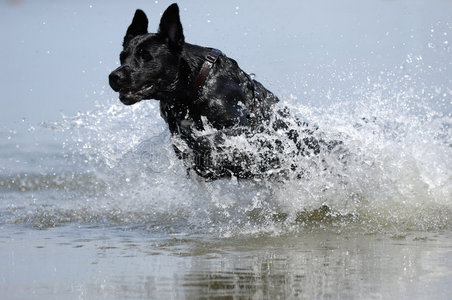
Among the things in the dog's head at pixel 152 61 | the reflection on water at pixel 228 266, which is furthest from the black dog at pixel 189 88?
the reflection on water at pixel 228 266

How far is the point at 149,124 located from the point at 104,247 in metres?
2.66

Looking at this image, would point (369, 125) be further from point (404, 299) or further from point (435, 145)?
point (404, 299)

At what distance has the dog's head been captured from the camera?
574 centimetres

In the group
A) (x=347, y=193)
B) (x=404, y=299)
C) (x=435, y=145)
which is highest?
(x=435, y=145)

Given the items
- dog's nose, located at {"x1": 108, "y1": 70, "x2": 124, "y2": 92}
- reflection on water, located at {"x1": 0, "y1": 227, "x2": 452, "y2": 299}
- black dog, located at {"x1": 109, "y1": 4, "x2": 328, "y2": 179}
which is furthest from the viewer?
black dog, located at {"x1": 109, "y1": 4, "x2": 328, "y2": 179}

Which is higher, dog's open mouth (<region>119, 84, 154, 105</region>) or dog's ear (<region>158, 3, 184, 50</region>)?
dog's ear (<region>158, 3, 184, 50</region>)

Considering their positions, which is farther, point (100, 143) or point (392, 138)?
point (100, 143)

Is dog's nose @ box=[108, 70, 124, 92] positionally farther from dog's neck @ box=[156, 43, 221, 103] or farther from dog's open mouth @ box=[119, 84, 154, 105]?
dog's neck @ box=[156, 43, 221, 103]

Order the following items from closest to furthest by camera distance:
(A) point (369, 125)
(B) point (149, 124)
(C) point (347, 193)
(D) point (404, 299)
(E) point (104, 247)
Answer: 1. (D) point (404, 299)
2. (E) point (104, 247)
3. (C) point (347, 193)
4. (A) point (369, 125)
5. (B) point (149, 124)

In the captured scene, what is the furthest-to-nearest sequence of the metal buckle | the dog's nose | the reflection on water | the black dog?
the metal buckle → the black dog → the dog's nose → the reflection on water

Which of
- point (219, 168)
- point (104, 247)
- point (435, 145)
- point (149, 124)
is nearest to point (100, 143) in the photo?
point (149, 124)

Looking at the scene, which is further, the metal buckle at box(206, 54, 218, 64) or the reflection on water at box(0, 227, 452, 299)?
the metal buckle at box(206, 54, 218, 64)

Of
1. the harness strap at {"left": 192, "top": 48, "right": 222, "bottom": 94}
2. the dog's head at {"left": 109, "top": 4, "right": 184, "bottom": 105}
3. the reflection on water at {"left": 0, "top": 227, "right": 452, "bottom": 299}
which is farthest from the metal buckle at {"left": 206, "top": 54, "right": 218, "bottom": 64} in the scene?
the reflection on water at {"left": 0, "top": 227, "right": 452, "bottom": 299}

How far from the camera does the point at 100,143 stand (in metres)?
7.91
